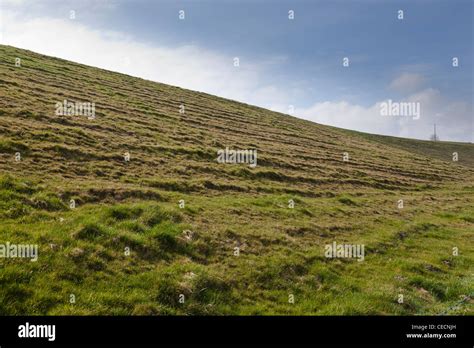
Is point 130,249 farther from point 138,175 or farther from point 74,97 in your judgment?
point 74,97

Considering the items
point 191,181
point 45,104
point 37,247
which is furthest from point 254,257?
point 45,104

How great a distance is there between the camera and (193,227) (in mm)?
16578

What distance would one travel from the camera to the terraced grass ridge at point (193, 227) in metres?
11.8

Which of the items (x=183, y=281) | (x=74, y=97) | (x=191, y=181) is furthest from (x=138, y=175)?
(x=74, y=97)

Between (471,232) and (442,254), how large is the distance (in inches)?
328

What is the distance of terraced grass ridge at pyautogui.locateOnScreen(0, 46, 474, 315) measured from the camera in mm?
11812

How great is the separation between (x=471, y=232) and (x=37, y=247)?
1065 inches

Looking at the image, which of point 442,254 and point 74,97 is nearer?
point 442,254

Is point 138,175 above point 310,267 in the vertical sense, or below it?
above

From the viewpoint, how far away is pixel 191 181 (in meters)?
24.3
